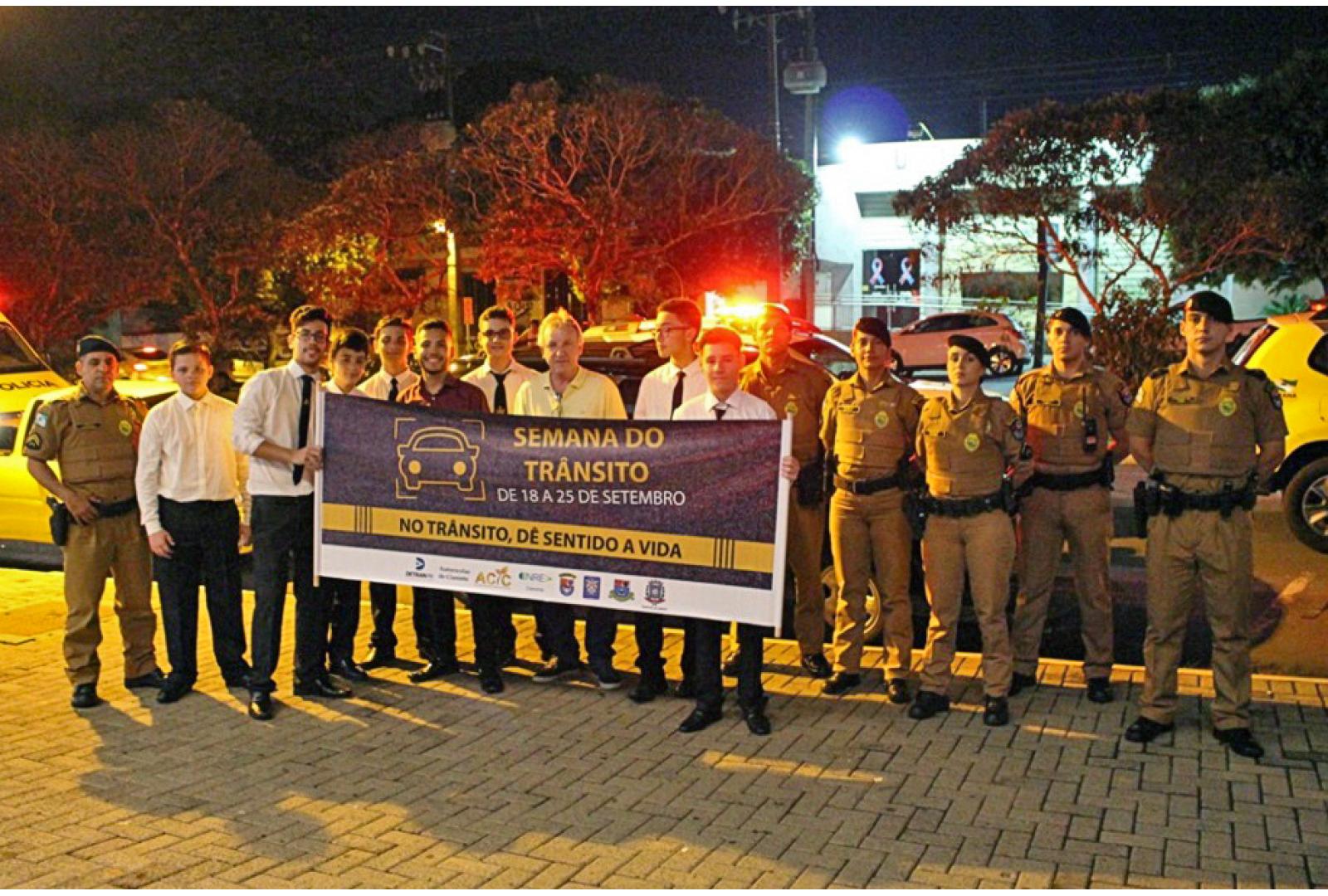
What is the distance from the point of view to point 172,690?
21.5 feet

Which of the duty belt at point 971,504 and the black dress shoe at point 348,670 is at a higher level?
the duty belt at point 971,504

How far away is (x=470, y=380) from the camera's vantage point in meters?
7.50

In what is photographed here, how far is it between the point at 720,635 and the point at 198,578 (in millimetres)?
2722

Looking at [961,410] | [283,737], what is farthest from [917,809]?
[283,737]

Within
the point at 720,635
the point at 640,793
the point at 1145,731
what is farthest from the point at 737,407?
the point at 1145,731

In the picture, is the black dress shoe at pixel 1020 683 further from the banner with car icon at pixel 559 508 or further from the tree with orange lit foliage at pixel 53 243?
the tree with orange lit foliage at pixel 53 243

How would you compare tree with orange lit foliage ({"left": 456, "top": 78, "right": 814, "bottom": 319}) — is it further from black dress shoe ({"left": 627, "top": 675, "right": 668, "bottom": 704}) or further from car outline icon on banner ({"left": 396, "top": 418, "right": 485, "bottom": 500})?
black dress shoe ({"left": 627, "top": 675, "right": 668, "bottom": 704})

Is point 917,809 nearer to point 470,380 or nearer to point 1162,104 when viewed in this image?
point 470,380

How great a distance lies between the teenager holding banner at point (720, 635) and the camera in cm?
603

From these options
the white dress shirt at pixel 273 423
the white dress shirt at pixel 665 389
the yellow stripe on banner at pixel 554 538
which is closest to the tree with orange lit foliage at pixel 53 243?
the white dress shirt at pixel 273 423

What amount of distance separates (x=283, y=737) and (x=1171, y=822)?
12.5ft

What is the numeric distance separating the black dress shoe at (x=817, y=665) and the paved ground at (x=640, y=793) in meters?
0.10

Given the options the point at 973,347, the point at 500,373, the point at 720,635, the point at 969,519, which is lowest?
the point at 720,635

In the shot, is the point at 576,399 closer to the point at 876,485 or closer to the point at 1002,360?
the point at 876,485
